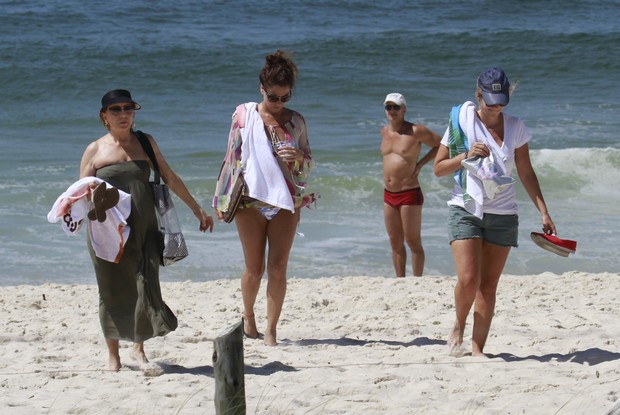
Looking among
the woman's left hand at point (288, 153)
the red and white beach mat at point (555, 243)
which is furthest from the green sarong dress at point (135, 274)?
the red and white beach mat at point (555, 243)

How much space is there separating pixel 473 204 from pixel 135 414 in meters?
2.09

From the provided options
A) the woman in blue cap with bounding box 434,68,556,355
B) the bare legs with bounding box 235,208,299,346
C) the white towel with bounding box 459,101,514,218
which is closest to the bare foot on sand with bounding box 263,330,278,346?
the bare legs with bounding box 235,208,299,346

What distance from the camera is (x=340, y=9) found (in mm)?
30406

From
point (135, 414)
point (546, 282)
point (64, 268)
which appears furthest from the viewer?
point (64, 268)

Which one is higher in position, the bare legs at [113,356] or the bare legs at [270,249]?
the bare legs at [270,249]

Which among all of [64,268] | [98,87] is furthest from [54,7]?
[64,268]

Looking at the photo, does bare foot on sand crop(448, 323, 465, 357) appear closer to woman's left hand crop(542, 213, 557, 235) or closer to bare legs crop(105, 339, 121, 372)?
woman's left hand crop(542, 213, 557, 235)

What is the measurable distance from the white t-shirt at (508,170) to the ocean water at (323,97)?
4197mm

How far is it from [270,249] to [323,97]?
49.2ft

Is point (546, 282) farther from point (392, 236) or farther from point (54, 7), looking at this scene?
point (54, 7)

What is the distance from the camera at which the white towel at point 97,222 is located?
5.23 m

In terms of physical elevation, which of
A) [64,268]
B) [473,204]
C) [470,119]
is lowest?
[64,268]

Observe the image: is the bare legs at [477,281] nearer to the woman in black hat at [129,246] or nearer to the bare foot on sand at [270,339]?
the bare foot on sand at [270,339]

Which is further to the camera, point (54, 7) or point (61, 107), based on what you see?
point (54, 7)
